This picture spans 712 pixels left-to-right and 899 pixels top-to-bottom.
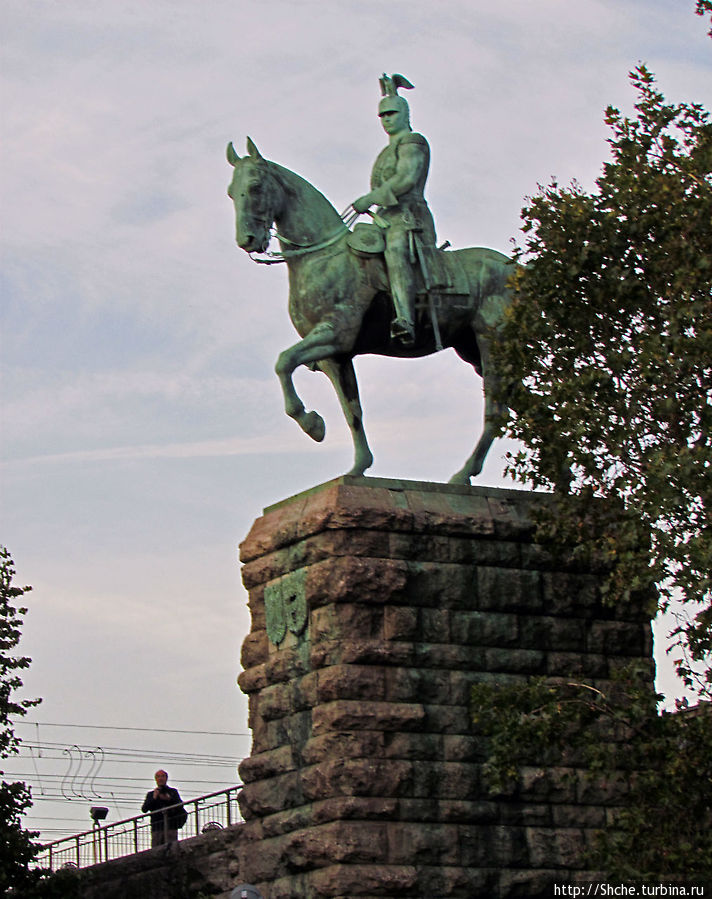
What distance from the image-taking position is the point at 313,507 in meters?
21.2

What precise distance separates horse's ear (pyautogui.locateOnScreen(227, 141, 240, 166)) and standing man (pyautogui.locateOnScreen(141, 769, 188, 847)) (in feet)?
29.9

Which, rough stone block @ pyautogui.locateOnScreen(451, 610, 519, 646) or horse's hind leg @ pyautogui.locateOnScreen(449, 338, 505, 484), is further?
horse's hind leg @ pyautogui.locateOnScreen(449, 338, 505, 484)

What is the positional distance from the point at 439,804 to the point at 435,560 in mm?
2509

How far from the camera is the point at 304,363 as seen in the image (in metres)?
22.1

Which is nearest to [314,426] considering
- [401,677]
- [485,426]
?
[485,426]

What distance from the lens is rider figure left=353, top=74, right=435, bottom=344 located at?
72.9ft

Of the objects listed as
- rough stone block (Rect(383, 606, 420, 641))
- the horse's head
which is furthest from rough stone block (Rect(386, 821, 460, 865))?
the horse's head

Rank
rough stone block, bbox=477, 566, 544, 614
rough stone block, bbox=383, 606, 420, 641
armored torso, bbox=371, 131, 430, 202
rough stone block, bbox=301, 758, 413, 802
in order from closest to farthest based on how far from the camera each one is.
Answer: rough stone block, bbox=301, 758, 413, 802
rough stone block, bbox=383, 606, 420, 641
rough stone block, bbox=477, 566, 544, 614
armored torso, bbox=371, 131, 430, 202

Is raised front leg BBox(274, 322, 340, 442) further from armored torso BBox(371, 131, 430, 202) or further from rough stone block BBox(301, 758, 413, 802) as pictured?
rough stone block BBox(301, 758, 413, 802)

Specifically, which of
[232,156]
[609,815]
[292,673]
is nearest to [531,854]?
[609,815]

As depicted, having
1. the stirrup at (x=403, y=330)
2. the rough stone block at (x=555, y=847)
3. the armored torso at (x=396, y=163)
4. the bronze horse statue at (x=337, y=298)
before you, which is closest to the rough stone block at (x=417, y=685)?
the rough stone block at (x=555, y=847)

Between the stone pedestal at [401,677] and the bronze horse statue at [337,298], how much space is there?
3.41ft

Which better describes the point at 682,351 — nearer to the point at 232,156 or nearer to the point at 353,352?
the point at 353,352

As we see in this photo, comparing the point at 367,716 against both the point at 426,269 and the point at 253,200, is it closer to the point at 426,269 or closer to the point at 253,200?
the point at 426,269
